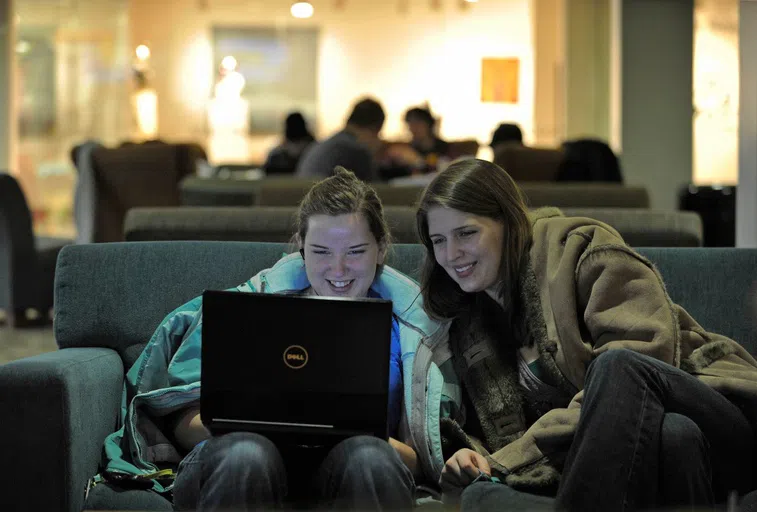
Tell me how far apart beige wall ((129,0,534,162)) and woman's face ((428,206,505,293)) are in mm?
11969

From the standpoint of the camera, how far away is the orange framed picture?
14.7 meters

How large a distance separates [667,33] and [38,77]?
838 cm

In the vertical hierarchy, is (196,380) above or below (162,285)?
below

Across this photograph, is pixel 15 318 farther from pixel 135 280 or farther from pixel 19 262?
pixel 135 280

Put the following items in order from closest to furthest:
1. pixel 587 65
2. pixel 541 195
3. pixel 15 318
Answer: pixel 541 195 → pixel 15 318 → pixel 587 65

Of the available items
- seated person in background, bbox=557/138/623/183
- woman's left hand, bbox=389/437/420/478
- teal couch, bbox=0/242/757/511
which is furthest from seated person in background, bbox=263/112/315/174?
woman's left hand, bbox=389/437/420/478

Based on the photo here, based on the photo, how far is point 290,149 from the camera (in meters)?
9.70

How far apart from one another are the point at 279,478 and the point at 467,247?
73cm

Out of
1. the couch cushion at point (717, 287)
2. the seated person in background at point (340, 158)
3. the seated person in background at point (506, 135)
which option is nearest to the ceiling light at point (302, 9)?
the seated person in background at point (506, 135)

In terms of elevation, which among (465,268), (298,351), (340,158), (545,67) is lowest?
(298,351)

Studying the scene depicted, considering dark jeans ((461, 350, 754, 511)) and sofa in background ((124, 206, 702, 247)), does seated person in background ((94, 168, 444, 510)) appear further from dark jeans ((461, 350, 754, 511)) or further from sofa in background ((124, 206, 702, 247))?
sofa in background ((124, 206, 702, 247))

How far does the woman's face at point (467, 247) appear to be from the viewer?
2605 millimetres

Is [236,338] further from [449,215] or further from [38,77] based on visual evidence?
[38,77]

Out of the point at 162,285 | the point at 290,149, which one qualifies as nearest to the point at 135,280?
the point at 162,285
